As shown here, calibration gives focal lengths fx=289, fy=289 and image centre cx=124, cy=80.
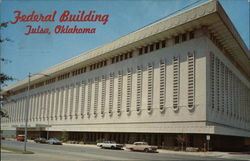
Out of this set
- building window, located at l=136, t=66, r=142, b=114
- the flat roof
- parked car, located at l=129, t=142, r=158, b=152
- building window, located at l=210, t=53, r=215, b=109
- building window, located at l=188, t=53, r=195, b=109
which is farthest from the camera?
building window, located at l=136, t=66, r=142, b=114

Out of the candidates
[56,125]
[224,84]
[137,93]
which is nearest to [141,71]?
[137,93]

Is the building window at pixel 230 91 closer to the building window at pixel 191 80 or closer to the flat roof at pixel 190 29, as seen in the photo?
the flat roof at pixel 190 29

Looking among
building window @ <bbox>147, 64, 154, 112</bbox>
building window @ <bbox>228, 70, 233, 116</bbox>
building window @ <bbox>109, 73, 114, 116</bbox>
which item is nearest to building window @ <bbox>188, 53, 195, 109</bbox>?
building window @ <bbox>147, 64, 154, 112</bbox>

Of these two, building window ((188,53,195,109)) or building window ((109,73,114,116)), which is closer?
building window ((188,53,195,109))

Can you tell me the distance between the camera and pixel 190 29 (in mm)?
46031

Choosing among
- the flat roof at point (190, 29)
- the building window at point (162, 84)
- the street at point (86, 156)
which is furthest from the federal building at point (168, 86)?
the street at point (86, 156)

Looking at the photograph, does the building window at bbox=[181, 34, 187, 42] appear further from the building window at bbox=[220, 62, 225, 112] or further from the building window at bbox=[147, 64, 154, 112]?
the building window at bbox=[220, 62, 225, 112]

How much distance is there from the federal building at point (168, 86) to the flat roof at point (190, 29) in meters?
0.14

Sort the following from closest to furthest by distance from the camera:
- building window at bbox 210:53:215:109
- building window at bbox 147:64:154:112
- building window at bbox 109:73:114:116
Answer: building window at bbox 210:53:215:109 → building window at bbox 147:64:154:112 → building window at bbox 109:73:114:116

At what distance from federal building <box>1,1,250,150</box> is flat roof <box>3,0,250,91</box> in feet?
0.46

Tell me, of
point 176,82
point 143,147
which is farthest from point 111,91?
point 143,147

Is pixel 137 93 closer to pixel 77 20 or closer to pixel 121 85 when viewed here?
pixel 121 85

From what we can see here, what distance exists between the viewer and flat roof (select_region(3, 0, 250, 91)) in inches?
1645

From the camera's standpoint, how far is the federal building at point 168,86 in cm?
4325
